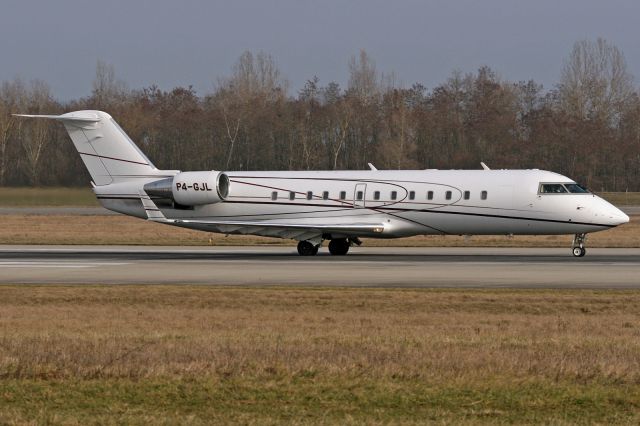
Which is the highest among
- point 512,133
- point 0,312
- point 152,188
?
point 512,133

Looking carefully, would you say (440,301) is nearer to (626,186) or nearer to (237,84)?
(626,186)

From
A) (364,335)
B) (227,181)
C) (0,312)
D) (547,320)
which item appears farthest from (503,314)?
(227,181)

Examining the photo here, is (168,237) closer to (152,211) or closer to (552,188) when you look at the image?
(152,211)

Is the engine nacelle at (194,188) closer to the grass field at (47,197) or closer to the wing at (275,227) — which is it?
the wing at (275,227)

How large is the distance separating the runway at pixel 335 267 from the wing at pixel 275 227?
0.82m

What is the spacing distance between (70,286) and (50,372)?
1401 centimetres

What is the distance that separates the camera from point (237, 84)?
11250cm

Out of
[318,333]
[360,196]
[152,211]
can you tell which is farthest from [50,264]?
[318,333]

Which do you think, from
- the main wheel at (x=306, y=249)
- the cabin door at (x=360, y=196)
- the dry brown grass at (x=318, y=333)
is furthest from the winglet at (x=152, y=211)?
the dry brown grass at (x=318, y=333)

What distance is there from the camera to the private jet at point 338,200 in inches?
1384

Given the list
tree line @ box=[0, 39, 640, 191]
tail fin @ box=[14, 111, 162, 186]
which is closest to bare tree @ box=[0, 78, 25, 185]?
tree line @ box=[0, 39, 640, 191]

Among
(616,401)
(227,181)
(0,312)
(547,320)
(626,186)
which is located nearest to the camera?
(616,401)

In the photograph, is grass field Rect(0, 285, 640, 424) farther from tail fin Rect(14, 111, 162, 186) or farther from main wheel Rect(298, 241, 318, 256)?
tail fin Rect(14, 111, 162, 186)

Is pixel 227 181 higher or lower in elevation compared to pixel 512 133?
lower
